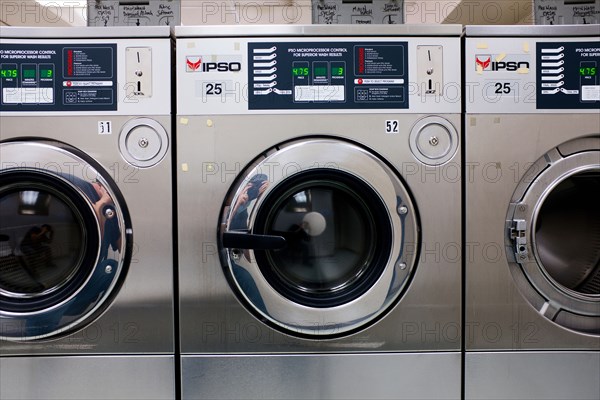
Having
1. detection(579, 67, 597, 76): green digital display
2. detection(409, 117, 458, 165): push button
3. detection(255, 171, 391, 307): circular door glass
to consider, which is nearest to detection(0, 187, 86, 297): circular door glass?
detection(255, 171, 391, 307): circular door glass

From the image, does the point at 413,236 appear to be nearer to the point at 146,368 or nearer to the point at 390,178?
the point at 390,178

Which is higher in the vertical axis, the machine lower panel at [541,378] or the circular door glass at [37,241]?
the circular door glass at [37,241]

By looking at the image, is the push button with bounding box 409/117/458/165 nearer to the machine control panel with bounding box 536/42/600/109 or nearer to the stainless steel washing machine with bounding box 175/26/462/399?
the stainless steel washing machine with bounding box 175/26/462/399

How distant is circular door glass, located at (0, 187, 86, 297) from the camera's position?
1146 millimetres

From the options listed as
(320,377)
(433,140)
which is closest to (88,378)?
(320,377)

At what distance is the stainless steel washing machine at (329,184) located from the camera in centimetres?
114

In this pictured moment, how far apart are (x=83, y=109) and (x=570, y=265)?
1469 mm

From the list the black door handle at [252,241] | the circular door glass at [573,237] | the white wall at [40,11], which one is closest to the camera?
the black door handle at [252,241]

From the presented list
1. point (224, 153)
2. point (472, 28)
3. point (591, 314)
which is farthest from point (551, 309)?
point (224, 153)

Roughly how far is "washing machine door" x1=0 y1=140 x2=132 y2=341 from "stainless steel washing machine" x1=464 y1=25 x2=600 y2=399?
3.27ft

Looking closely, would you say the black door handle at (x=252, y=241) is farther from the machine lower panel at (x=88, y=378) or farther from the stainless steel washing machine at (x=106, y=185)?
the machine lower panel at (x=88, y=378)

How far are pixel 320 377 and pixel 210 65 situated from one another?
0.93 meters

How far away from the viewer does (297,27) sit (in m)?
1.14

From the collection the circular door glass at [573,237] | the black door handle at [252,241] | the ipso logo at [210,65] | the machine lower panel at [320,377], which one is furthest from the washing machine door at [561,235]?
the ipso logo at [210,65]
